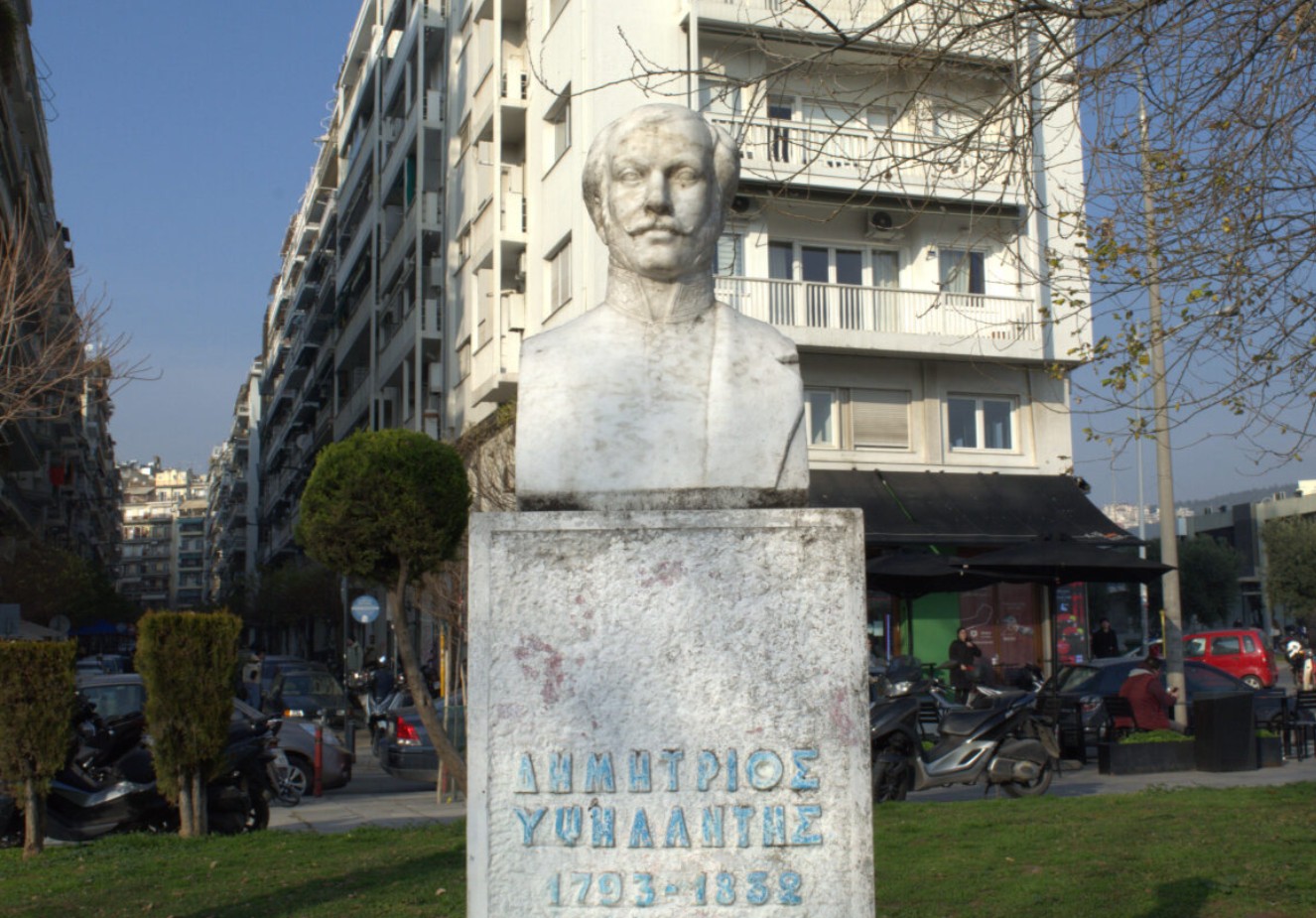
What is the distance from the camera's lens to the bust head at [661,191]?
357 centimetres

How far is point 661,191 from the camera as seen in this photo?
3.56m

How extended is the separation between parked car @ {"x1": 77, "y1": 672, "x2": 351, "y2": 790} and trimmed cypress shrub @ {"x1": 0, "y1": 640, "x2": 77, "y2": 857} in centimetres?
387

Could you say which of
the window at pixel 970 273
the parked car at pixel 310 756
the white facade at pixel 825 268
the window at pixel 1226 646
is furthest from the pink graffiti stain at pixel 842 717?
the window at pixel 1226 646

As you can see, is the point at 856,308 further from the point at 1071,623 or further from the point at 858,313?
the point at 1071,623

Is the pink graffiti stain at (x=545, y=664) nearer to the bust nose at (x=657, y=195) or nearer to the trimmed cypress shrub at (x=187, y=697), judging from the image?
the bust nose at (x=657, y=195)

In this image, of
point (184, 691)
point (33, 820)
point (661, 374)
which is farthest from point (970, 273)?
point (661, 374)

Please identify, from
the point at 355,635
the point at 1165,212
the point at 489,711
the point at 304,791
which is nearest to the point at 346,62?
the point at 355,635

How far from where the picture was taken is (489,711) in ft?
10.7

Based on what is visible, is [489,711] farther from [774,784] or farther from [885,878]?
[885,878]

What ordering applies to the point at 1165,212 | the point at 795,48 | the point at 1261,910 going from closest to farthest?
the point at 1261,910
the point at 1165,212
the point at 795,48

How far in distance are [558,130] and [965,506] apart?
9833 mm

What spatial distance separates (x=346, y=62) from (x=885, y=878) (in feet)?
161

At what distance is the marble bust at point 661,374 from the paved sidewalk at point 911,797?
9.02m

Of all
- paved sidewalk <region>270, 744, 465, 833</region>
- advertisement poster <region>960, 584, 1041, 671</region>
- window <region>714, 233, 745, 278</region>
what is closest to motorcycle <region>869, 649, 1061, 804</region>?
paved sidewalk <region>270, 744, 465, 833</region>
